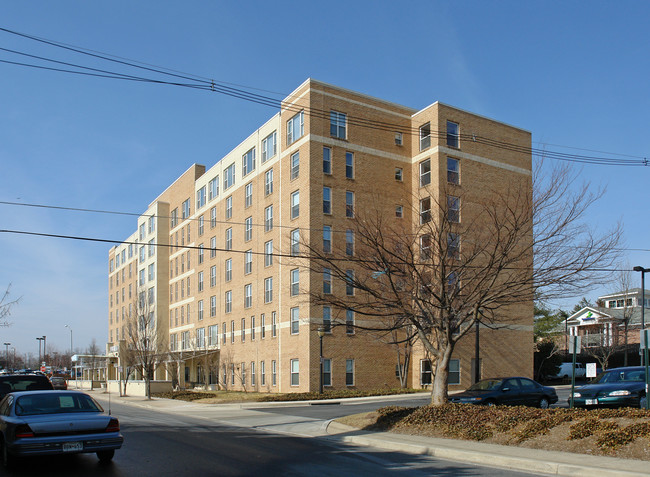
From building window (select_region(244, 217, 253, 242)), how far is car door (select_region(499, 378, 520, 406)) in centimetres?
2873

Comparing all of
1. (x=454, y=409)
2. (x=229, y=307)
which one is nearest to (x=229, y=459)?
(x=454, y=409)

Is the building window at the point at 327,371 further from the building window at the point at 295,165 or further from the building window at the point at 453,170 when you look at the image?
the building window at the point at 453,170

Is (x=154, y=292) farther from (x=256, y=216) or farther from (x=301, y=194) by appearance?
(x=301, y=194)

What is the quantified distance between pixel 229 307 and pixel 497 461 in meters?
41.8

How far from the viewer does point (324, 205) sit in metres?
41.3

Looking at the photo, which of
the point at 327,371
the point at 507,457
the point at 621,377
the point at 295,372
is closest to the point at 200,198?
the point at 295,372

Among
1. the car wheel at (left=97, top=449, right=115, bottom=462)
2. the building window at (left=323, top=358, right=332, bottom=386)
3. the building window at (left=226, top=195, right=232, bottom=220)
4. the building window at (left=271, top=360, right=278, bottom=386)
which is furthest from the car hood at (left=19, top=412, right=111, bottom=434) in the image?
the building window at (left=226, top=195, right=232, bottom=220)

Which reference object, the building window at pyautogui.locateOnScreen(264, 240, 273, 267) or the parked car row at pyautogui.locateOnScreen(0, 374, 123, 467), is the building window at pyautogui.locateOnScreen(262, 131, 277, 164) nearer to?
the building window at pyautogui.locateOnScreen(264, 240, 273, 267)

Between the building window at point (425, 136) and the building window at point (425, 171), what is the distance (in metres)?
1.07

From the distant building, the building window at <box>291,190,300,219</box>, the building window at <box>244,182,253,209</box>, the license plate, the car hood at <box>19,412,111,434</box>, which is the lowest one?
the distant building

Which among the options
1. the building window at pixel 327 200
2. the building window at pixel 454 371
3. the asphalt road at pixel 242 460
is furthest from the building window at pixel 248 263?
the asphalt road at pixel 242 460

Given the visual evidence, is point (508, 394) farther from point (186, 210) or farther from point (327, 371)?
point (186, 210)

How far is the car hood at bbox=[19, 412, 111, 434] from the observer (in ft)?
36.8

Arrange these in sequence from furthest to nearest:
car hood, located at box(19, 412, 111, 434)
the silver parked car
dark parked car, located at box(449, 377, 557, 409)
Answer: dark parked car, located at box(449, 377, 557, 409)
car hood, located at box(19, 412, 111, 434)
the silver parked car
